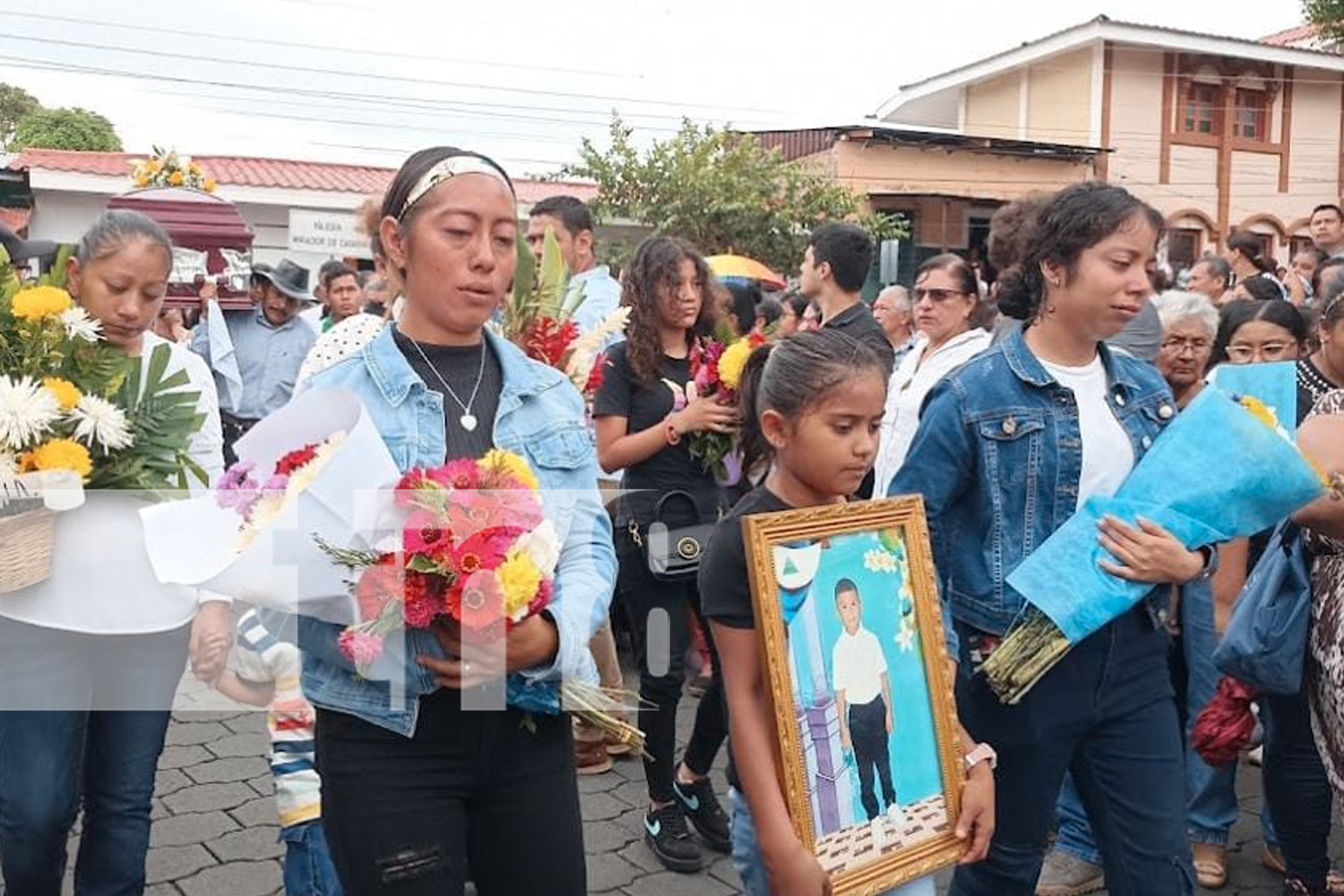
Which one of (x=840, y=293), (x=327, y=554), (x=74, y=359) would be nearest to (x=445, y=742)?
(x=327, y=554)

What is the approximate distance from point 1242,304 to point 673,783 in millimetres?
3226

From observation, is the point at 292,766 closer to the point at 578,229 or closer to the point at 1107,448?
the point at 1107,448

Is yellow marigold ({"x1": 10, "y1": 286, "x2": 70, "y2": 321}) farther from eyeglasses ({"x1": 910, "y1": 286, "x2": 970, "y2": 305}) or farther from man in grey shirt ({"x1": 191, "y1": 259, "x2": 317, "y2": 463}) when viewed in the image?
man in grey shirt ({"x1": 191, "y1": 259, "x2": 317, "y2": 463})

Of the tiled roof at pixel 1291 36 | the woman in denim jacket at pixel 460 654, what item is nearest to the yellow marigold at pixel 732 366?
the woman in denim jacket at pixel 460 654

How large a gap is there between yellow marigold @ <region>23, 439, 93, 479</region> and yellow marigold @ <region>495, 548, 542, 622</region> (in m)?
1.46

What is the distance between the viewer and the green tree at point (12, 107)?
4609 cm

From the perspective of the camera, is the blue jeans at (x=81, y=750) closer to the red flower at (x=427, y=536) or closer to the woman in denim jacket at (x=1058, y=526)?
the red flower at (x=427, y=536)

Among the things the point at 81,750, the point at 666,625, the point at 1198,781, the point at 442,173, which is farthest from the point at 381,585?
the point at 1198,781

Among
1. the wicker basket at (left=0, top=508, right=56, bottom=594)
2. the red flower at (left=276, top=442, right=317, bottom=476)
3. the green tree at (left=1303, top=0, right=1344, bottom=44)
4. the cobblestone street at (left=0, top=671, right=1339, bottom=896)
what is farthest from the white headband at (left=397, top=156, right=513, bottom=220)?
the green tree at (left=1303, top=0, right=1344, bottom=44)

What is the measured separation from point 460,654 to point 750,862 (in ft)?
2.89

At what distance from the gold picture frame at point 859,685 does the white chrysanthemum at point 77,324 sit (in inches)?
75.3

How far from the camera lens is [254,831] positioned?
4.48m

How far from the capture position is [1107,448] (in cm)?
299

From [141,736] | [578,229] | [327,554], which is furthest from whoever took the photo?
[578,229]
